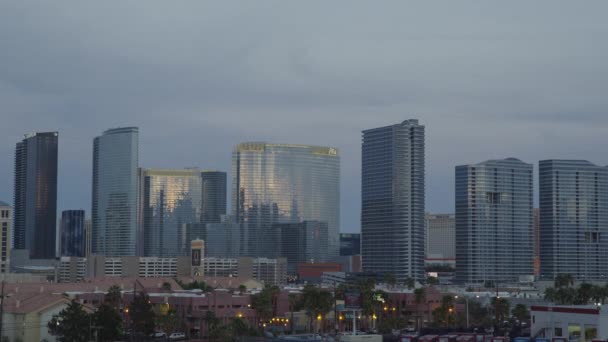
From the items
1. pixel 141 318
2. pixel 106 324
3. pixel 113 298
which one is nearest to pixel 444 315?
pixel 113 298

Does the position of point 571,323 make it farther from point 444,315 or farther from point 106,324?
point 106,324

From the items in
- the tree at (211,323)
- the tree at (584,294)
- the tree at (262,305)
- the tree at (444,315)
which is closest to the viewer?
the tree at (211,323)

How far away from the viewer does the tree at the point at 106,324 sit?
9488 cm

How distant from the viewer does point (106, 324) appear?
95.5m

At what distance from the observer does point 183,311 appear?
124312 millimetres

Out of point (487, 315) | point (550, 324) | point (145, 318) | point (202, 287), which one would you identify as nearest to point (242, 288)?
point (202, 287)

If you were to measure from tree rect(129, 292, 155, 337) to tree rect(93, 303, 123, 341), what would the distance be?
7828mm

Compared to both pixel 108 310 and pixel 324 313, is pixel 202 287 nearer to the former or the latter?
pixel 324 313

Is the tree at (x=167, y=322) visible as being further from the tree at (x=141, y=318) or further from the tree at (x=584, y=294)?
the tree at (x=584, y=294)

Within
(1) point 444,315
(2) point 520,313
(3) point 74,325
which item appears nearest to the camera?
(3) point 74,325

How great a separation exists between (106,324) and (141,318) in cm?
1054

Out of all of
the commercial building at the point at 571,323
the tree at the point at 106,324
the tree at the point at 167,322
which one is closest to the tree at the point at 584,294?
the commercial building at the point at 571,323

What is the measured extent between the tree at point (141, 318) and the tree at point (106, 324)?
Answer: 783 cm

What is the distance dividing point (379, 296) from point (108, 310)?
44.6 metres
